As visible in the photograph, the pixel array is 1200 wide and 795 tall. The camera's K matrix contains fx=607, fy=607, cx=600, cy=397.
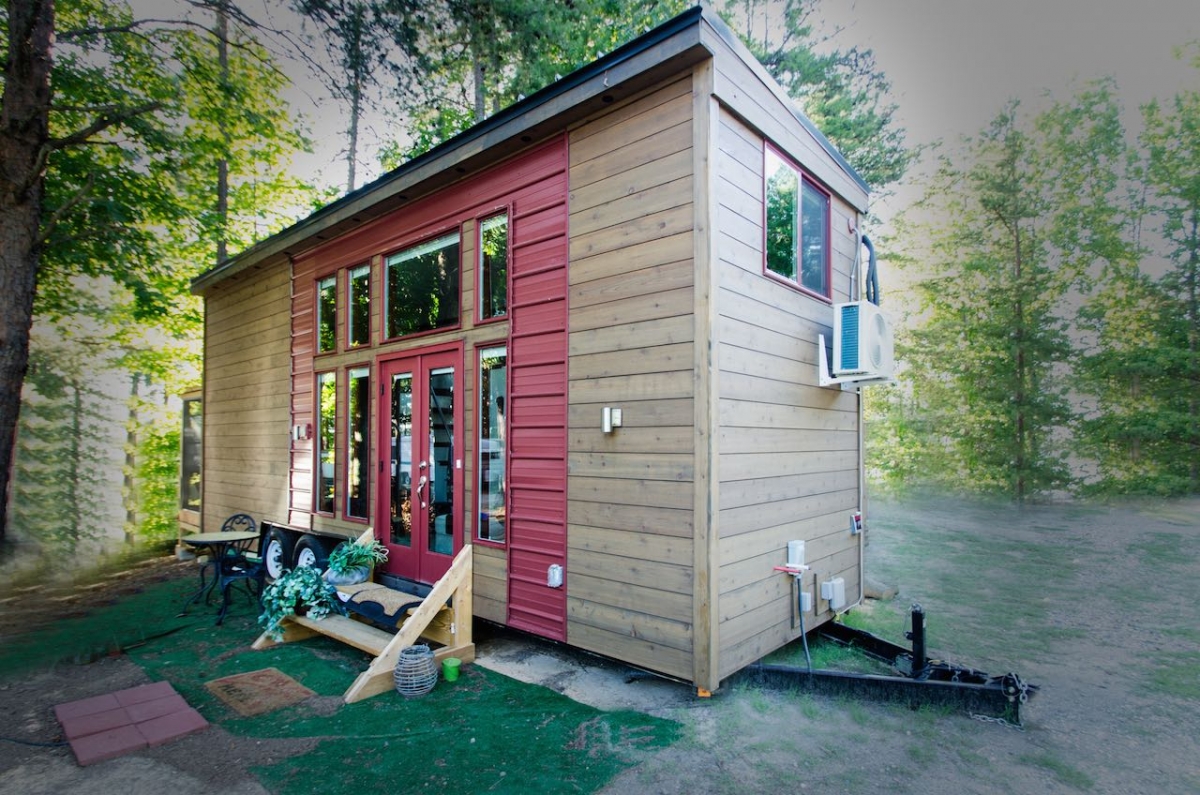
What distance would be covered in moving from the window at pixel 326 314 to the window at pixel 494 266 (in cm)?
248

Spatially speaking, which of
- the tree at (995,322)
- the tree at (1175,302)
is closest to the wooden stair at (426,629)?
the tree at (1175,302)

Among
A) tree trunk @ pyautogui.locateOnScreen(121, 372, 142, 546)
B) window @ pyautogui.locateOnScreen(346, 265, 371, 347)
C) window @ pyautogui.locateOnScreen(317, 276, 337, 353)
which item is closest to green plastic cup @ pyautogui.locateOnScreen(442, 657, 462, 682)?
window @ pyautogui.locateOnScreen(346, 265, 371, 347)

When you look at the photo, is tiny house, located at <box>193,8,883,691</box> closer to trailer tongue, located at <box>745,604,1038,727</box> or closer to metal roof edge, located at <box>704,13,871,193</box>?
metal roof edge, located at <box>704,13,871,193</box>

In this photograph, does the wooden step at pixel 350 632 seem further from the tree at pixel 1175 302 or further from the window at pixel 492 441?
the tree at pixel 1175 302

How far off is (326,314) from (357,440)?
1621 mm

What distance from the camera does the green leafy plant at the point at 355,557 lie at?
5227 millimetres

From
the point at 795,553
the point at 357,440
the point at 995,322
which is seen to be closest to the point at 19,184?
the point at 357,440

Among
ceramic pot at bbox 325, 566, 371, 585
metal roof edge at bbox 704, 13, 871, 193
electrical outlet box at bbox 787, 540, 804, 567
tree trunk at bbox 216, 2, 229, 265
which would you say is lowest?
ceramic pot at bbox 325, 566, 371, 585

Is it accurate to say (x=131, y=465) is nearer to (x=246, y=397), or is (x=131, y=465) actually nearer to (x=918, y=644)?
(x=246, y=397)

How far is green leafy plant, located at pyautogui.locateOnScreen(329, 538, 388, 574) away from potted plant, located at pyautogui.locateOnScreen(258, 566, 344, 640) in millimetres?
375

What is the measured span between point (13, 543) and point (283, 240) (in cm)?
636

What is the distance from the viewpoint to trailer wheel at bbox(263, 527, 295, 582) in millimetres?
6438

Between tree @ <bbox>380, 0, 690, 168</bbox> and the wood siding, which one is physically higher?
tree @ <bbox>380, 0, 690, 168</bbox>

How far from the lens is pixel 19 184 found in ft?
18.5
